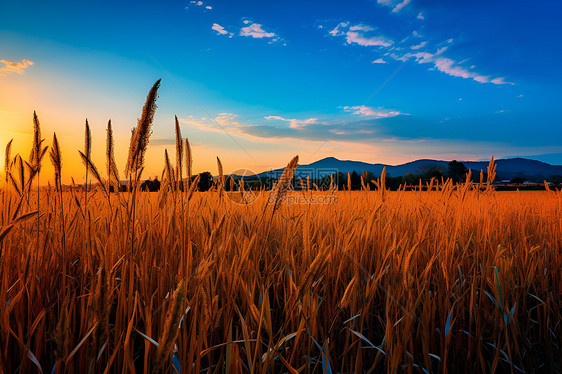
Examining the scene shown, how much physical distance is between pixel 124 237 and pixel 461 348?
1.96m

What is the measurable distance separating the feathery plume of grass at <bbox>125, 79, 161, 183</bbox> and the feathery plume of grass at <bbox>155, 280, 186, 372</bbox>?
0.98 m

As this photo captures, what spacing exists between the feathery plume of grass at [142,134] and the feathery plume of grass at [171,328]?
3.21 feet

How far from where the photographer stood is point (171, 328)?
0.58 m

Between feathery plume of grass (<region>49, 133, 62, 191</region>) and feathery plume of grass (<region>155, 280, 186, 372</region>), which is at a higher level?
feathery plume of grass (<region>49, 133, 62, 191</region>)

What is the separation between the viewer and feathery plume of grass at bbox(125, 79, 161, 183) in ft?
4.30

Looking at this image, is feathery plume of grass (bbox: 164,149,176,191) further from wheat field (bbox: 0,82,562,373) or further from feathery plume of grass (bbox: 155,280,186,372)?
feathery plume of grass (bbox: 155,280,186,372)

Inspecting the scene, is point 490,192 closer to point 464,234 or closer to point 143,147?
point 464,234

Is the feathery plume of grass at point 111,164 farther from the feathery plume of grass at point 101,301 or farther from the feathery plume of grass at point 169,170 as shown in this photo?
the feathery plume of grass at point 101,301

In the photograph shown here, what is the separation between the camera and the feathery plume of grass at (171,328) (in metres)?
0.58

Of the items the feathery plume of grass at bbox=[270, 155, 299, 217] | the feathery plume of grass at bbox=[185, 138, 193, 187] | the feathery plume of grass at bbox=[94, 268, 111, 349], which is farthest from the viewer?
the feathery plume of grass at bbox=[185, 138, 193, 187]

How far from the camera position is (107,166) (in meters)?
1.88

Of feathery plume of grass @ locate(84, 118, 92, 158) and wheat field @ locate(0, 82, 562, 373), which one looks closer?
wheat field @ locate(0, 82, 562, 373)

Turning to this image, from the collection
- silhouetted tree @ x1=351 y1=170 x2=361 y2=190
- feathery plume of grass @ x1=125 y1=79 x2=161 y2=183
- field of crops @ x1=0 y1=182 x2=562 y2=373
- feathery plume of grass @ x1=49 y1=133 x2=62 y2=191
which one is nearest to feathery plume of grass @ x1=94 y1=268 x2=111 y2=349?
field of crops @ x1=0 y1=182 x2=562 y2=373

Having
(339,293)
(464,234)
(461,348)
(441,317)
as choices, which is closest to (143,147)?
(339,293)
